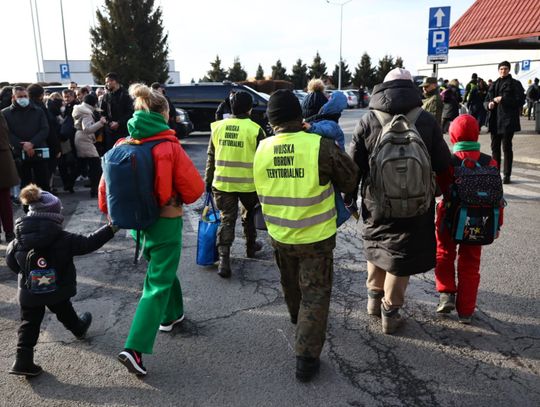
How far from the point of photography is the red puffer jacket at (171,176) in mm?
3199

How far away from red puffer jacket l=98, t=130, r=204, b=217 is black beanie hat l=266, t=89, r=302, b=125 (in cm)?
68

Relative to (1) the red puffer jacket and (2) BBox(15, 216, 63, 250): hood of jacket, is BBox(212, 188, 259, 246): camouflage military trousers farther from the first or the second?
(2) BBox(15, 216, 63, 250): hood of jacket

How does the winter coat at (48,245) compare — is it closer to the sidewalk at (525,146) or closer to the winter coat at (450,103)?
the sidewalk at (525,146)

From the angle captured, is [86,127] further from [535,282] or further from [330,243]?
[535,282]

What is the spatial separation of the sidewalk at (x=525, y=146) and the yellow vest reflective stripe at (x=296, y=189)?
9.72 meters

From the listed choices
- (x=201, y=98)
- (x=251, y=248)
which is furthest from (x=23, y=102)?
(x=201, y=98)

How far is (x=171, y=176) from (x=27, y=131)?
4847 millimetres

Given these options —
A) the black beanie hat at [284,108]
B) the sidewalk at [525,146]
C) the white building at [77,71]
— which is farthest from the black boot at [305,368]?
the white building at [77,71]

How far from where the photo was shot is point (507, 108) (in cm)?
861

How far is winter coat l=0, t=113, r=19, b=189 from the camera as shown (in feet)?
19.5

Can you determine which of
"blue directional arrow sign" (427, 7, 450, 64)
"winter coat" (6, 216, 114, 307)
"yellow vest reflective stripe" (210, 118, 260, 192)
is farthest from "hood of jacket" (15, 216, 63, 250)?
"blue directional arrow sign" (427, 7, 450, 64)

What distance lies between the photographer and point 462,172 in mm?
3617

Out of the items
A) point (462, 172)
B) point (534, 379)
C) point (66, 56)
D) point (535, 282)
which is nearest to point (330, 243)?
point (462, 172)

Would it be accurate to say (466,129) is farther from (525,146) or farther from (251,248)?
(525,146)
